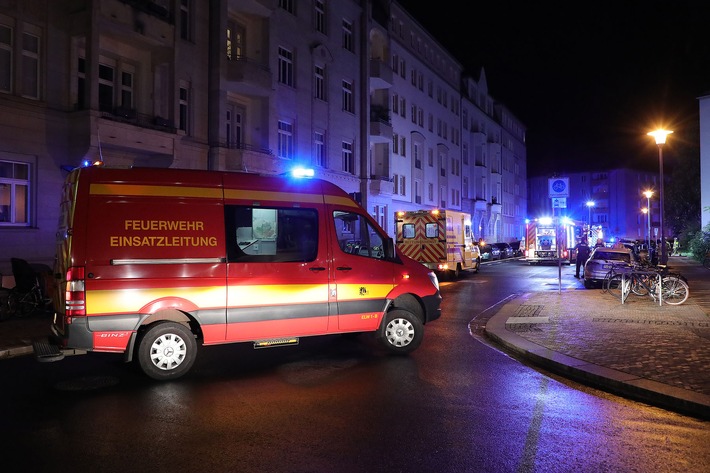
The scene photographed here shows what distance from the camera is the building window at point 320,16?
97.5 feet

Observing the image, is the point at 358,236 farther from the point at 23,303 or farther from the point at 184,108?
the point at 184,108

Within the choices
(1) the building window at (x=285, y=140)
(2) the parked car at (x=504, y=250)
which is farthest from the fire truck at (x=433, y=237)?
(2) the parked car at (x=504, y=250)

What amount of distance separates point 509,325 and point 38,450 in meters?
8.76

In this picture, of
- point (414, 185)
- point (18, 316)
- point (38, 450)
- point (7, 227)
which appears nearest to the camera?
point (38, 450)

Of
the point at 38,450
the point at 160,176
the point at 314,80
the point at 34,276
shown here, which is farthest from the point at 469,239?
the point at 38,450

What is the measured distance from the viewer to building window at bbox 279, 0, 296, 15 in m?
26.8

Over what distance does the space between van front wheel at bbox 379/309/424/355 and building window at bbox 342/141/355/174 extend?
79.1ft

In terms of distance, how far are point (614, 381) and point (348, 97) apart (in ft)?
93.2

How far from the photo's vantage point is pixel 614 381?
6.87m

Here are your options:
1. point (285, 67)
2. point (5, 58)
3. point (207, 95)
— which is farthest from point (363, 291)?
point (285, 67)

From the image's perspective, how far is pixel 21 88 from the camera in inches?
614

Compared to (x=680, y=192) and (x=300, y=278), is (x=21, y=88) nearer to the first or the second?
(x=300, y=278)

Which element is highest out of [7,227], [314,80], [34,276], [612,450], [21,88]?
[314,80]

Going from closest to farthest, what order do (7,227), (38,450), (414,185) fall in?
1. (38,450)
2. (7,227)
3. (414,185)
